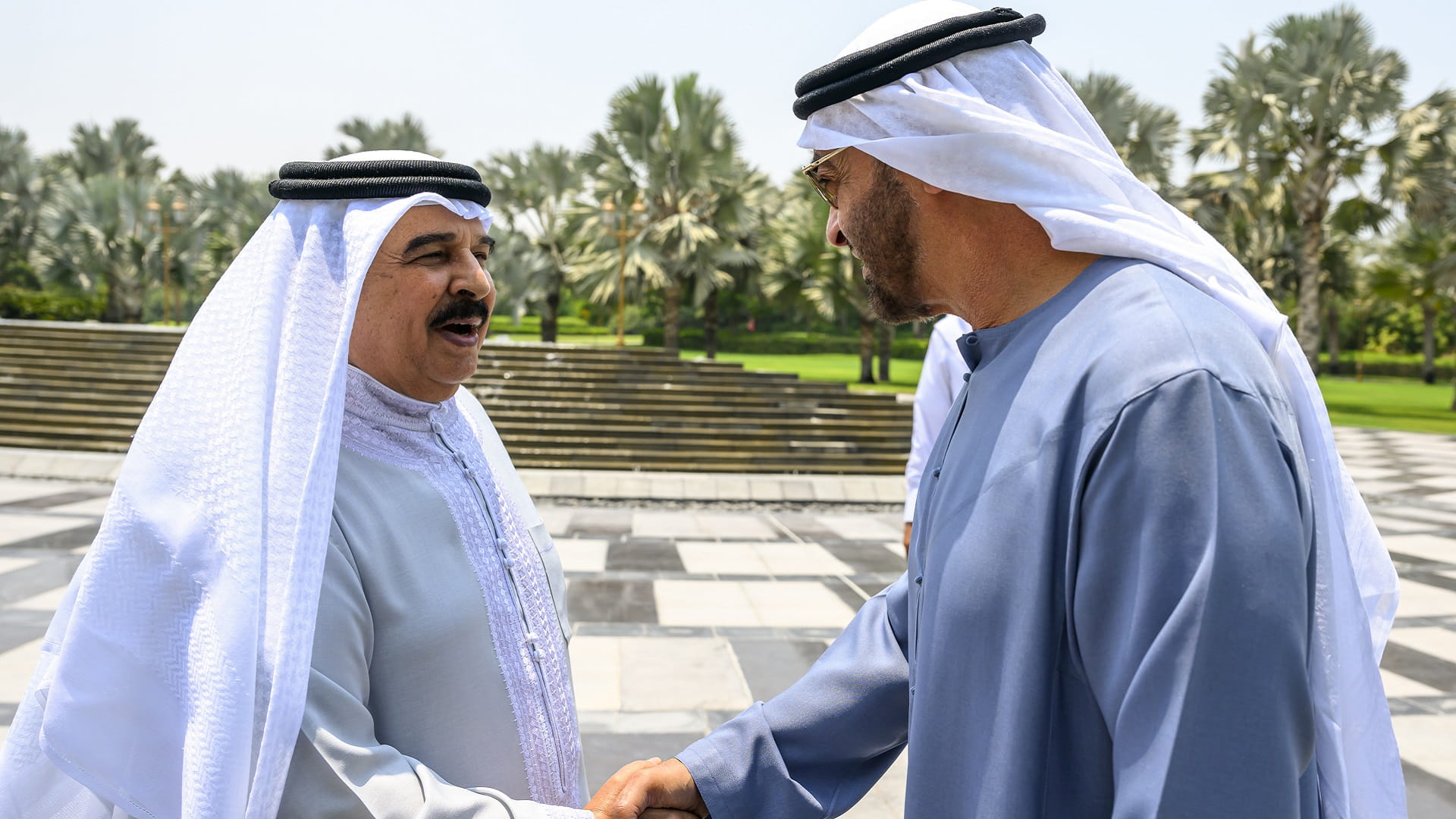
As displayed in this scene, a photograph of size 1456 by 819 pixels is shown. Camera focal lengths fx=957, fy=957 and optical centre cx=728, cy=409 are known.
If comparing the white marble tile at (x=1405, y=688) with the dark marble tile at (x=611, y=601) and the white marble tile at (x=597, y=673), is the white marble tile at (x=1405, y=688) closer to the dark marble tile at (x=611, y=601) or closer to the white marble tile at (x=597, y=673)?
the white marble tile at (x=597, y=673)

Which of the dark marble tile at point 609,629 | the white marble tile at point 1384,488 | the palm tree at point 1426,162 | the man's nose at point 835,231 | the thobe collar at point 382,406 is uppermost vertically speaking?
the palm tree at point 1426,162

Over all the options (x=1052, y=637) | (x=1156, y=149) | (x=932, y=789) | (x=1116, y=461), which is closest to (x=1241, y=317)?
(x=1116, y=461)

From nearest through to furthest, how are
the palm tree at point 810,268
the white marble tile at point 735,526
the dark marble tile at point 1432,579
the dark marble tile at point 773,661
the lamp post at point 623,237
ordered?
the dark marble tile at point 773,661 < the dark marble tile at point 1432,579 < the white marble tile at point 735,526 < the lamp post at point 623,237 < the palm tree at point 810,268

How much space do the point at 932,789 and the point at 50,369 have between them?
1561 centimetres

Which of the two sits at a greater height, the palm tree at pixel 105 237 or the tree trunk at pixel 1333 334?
the palm tree at pixel 105 237

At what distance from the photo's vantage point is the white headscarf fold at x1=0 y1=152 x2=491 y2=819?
1.29 m

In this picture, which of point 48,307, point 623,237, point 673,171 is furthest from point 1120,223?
point 48,307

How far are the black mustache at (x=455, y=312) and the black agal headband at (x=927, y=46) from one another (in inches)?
31.0

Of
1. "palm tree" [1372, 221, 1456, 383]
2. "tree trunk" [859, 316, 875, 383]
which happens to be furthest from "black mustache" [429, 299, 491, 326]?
"palm tree" [1372, 221, 1456, 383]

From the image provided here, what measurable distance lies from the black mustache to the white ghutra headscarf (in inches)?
28.8

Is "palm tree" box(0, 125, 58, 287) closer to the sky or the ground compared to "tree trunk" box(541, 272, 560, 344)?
closer to the sky

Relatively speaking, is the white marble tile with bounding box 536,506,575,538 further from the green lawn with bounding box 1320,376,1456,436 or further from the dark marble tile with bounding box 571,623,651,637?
the green lawn with bounding box 1320,376,1456,436

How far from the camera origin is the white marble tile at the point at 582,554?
7.14m

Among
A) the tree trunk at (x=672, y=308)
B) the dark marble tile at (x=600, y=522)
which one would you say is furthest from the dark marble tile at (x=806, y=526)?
the tree trunk at (x=672, y=308)
